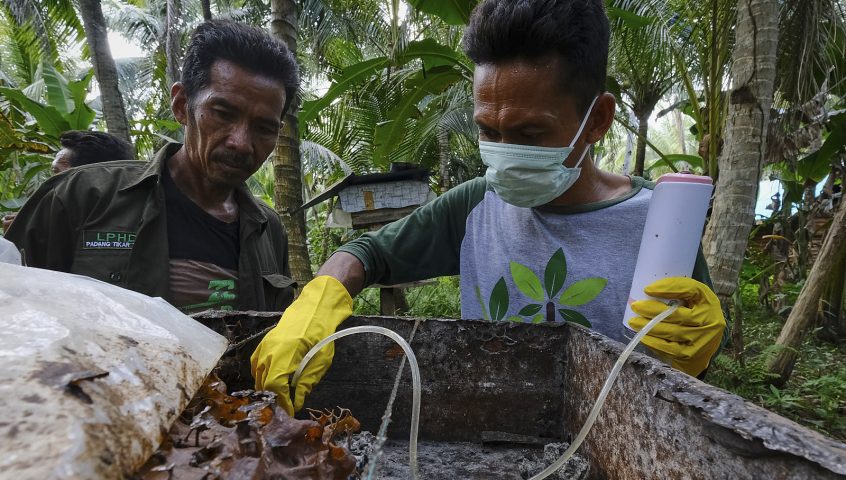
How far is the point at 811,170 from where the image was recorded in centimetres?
543

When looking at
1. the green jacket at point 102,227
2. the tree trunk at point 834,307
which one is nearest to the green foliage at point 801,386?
the tree trunk at point 834,307

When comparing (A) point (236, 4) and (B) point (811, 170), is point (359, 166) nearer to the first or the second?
(B) point (811, 170)

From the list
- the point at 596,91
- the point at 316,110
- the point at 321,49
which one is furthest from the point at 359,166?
the point at 596,91

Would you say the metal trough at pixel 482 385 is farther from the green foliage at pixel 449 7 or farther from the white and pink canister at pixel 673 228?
the green foliage at pixel 449 7

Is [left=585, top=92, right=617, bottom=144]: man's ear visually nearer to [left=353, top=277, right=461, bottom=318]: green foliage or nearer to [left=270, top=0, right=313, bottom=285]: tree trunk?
[left=270, top=0, right=313, bottom=285]: tree trunk

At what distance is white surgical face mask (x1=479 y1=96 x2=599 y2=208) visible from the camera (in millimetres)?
1511

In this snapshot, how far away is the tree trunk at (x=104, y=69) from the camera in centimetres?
380

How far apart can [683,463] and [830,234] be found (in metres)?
4.47

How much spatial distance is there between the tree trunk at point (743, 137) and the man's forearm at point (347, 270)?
230 cm

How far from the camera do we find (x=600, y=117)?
1.59 meters

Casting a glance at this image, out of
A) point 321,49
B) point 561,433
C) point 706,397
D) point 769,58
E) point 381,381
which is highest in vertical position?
point 321,49

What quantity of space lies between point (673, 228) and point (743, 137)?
203cm

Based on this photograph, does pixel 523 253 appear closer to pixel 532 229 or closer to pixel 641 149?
pixel 532 229

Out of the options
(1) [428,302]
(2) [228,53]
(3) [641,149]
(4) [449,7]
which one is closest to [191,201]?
(2) [228,53]
